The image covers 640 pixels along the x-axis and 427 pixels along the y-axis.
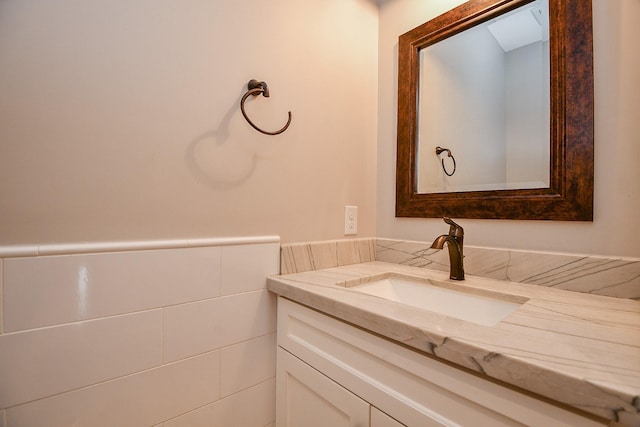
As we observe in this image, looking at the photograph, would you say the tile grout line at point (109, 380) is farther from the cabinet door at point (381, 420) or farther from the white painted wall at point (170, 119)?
the cabinet door at point (381, 420)

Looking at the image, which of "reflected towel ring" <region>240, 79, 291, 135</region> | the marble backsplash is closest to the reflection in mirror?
the marble backsplash

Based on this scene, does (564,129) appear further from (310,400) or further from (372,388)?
(310,400)

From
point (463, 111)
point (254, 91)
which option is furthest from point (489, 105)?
point (254, 91)

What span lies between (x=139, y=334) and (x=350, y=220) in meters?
0.77

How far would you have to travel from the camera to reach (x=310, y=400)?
2.39ft

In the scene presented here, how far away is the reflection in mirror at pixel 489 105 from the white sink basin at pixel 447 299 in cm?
37

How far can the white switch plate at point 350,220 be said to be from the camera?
111 cm

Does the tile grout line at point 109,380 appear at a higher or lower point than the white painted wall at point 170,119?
lower

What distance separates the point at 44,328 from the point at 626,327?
112 cm

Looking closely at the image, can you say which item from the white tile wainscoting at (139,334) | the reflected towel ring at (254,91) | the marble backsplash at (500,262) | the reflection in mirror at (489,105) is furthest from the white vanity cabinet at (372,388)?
the reflection in mirror at (489,105)

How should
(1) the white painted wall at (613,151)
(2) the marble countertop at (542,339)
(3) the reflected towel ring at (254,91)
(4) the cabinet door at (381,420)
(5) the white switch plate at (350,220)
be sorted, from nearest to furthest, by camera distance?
1. (2) the marble countertop at (542,339)
2. (4) the cabinet door at (381,420)
3. (1) the white painted wall at (613,151)
4. (3) the reflected towel ring at (254,91)
5. (5) the white switch plate at (350,220)

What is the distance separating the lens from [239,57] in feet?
2.72

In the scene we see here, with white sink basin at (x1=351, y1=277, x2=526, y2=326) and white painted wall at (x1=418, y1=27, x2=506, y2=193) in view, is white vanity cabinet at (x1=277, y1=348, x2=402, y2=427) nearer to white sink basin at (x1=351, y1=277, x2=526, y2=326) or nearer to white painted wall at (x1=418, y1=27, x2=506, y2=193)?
white sink basin at (x1=351, y1=277, x2=526, y2=326)

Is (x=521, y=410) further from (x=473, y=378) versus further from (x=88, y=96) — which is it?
(x=88, y=96)
